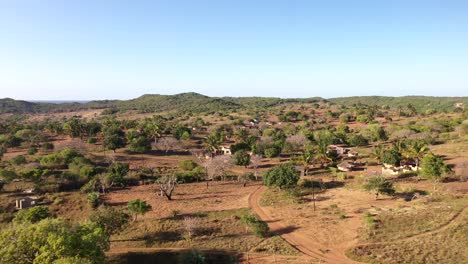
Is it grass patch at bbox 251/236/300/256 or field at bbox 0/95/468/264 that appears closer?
field at bbox 0/95/468/264

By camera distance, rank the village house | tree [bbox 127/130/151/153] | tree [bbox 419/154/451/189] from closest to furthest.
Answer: tree [bbox 419/154/451/189]
the village house
tree [bbox 127/130/151/153]

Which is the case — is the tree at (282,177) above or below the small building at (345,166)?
above

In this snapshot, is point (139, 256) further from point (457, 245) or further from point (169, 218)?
point (457, 245)

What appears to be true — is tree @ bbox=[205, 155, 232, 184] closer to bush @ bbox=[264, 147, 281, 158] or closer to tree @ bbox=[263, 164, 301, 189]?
tree @ bbox=[263, 164, 301, 189]

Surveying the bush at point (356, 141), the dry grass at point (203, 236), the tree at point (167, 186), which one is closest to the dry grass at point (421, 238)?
the dry grass at point (203, 236)

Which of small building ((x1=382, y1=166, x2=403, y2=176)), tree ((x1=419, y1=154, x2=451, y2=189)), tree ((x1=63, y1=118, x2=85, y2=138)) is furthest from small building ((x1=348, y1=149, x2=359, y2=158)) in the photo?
tree ((x1=63, y1=118, x2=85, y2=138))

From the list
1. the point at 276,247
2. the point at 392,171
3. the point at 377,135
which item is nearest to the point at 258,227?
the point at 276,247

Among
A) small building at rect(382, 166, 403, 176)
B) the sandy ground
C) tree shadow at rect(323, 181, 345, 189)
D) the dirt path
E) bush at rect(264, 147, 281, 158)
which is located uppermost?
bush at rect(264, 147, 281, 158)

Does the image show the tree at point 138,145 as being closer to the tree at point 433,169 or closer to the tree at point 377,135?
the tree at point 433,169
